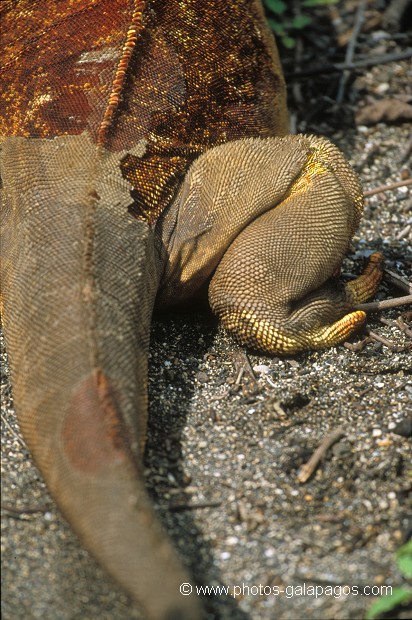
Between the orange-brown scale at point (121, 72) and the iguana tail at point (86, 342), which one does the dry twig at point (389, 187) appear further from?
the iguana tail at point (86, 342)

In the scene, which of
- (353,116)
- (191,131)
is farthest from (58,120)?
(353,116)

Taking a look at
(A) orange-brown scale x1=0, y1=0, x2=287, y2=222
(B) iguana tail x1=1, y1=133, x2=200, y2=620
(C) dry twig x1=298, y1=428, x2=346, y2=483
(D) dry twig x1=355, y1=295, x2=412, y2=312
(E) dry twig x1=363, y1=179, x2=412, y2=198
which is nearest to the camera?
(B) iguana tail x1=1, y1=133, x2=200, y2=620

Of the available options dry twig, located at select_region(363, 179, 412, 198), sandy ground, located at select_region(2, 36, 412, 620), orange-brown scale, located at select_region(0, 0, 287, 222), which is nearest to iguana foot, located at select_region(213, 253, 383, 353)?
sandy ground, located at select_region(2, 36, 412, 620)

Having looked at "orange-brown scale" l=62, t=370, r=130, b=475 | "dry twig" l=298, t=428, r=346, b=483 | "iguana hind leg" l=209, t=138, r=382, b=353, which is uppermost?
"orange-brown scale" l=62, t=370, r=130, b=475

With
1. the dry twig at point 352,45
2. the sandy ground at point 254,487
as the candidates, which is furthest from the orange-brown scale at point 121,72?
the dry twig at point 352,45

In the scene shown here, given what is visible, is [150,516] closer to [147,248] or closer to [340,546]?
[340,546]

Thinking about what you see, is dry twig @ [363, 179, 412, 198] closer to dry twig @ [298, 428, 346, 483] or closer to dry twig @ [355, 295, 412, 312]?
dry twig @ [355, 295, 412, 312]
